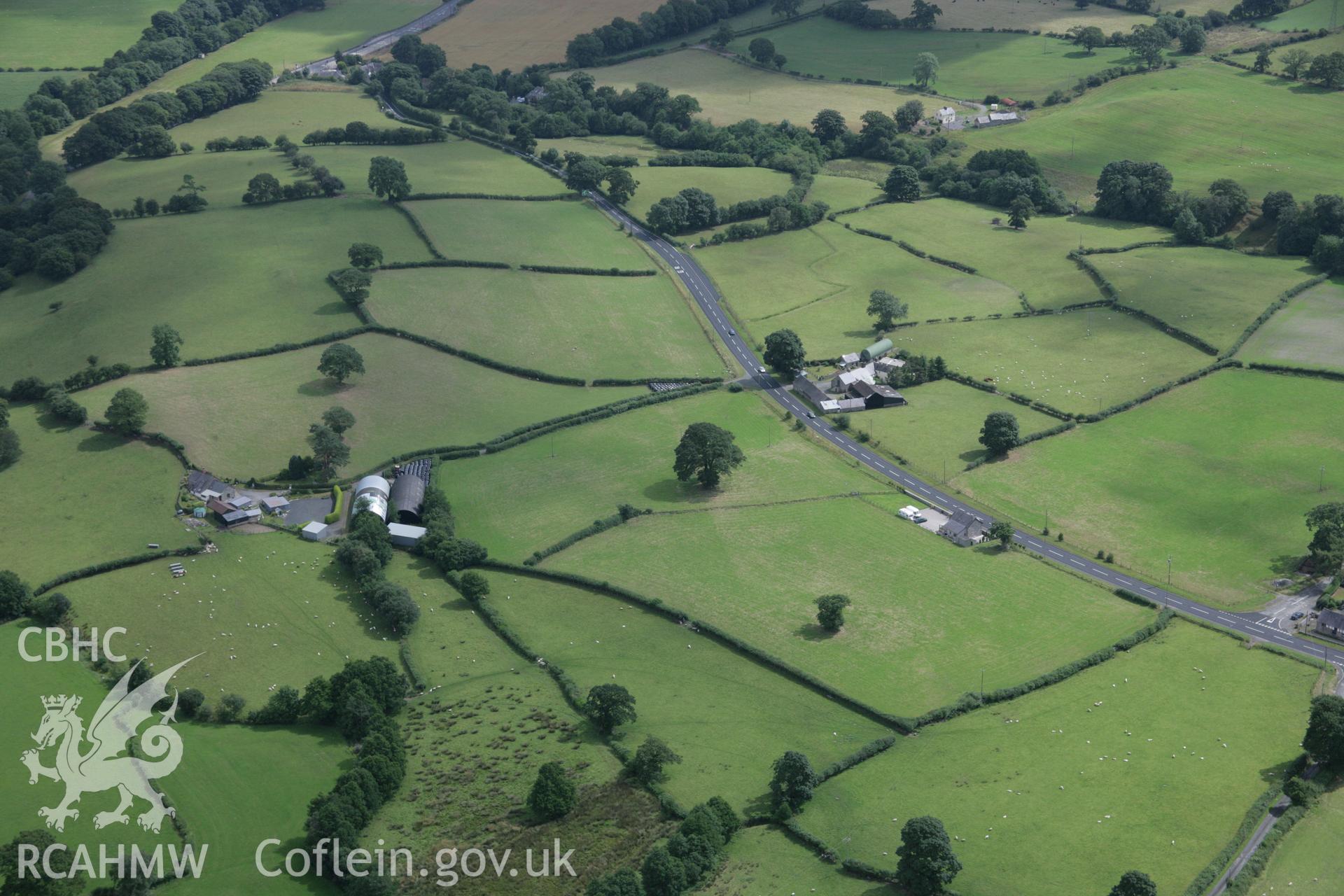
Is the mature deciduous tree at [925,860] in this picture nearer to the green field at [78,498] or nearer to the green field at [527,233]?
the green field at [78,498]

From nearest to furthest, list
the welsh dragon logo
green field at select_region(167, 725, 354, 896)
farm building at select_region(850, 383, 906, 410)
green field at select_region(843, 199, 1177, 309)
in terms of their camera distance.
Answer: green field at select_region(167, 725, 354, 896) → the welsh dragon logo → farm building at select_region(850, 383, 906, 410) → green field at select_region(843, 199, 1177, 309)

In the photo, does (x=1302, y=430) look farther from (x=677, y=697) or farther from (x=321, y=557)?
(x=321, y=557)

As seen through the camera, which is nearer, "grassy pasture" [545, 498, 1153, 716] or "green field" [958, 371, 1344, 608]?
"grassy pasture" [545, 498, 1153, 716]

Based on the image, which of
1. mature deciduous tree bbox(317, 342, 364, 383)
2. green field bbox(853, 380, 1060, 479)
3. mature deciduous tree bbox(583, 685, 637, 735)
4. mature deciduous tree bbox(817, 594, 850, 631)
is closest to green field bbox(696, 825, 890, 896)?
mature deciduous tree bbox(583, 685, 637, 735)

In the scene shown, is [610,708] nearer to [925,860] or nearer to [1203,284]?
[925,860]

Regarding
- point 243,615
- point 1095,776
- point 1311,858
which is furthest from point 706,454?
point 1311,858

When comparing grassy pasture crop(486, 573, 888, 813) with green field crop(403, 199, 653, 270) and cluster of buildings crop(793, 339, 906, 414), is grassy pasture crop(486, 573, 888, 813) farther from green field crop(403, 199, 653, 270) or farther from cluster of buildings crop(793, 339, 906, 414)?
green field crop(403, 199, 653, 270)
